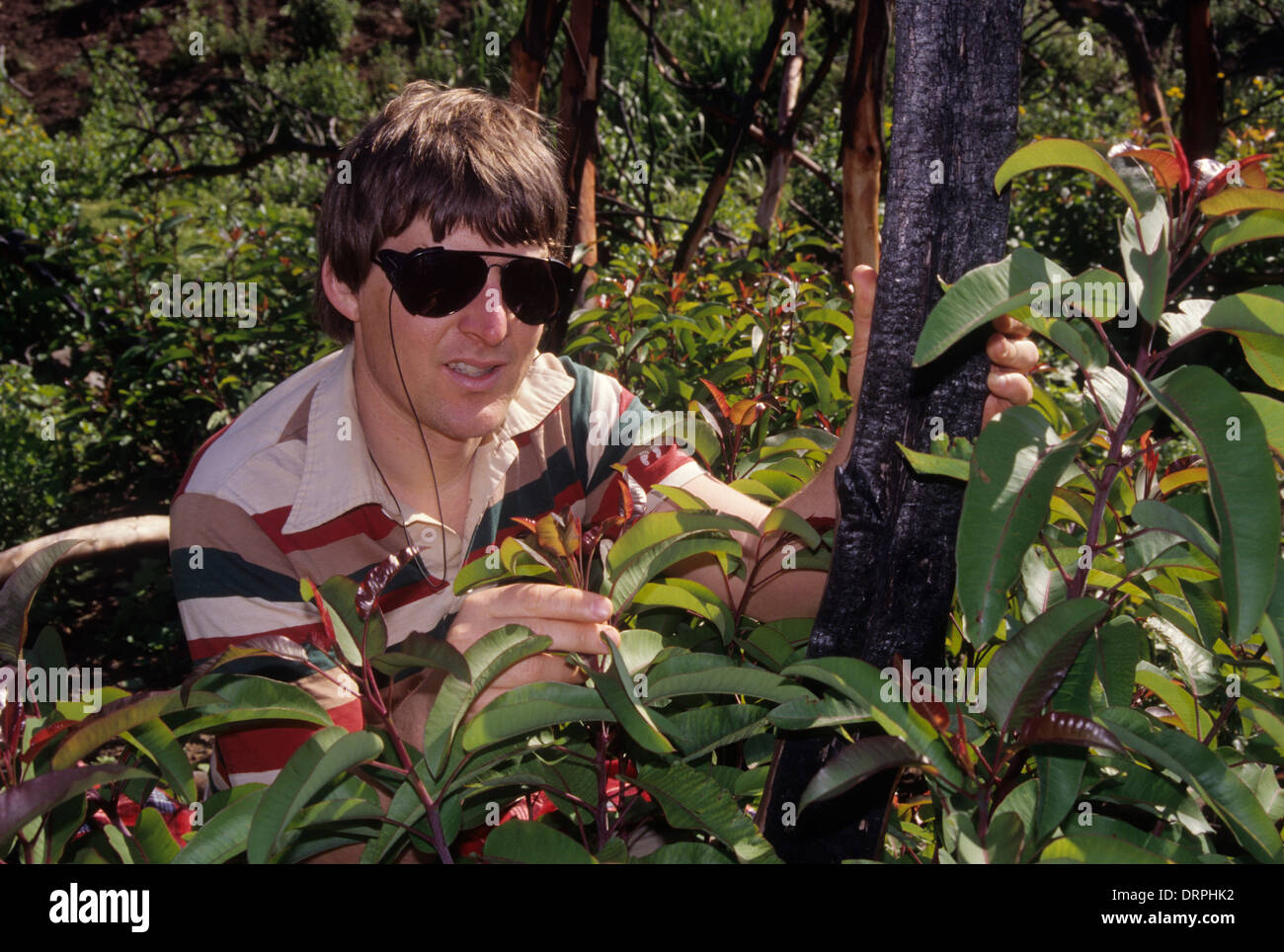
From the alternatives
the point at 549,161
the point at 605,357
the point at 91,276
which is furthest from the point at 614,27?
the point at 549,161

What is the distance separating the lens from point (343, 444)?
1828 millimetres

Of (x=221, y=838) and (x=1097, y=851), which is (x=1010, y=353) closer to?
(x=1097, y=851)

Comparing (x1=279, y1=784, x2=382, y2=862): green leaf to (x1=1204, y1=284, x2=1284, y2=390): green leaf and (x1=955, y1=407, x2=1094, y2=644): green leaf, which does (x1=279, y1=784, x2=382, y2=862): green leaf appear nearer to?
(x1=955, y1=407, x2=1094, y2=644): green leaf

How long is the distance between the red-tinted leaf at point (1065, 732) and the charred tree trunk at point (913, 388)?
0.22 m

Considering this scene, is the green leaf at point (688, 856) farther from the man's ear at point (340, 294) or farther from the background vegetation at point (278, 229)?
the man's ear at point (340, 294)

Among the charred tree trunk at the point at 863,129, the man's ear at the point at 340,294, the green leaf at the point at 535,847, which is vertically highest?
the charred tree trunk at the point at 863,129

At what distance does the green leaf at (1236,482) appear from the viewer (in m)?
0.94

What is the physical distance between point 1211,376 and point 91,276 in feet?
15.0

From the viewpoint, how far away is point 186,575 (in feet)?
5.47

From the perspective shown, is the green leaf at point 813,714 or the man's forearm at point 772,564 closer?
the green leaf at point 813,714

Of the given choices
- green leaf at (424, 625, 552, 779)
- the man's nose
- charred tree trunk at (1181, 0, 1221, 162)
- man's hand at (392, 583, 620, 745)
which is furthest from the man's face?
charred tree trunk at (1181, 0, 1221, 162)

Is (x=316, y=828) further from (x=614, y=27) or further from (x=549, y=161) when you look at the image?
(x=614, y=27)

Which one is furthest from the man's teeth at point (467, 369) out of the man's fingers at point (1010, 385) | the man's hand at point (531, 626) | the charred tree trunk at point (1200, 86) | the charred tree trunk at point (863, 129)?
the charred tree trunk at point (1200, 86)

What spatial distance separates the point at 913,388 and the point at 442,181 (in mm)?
942
